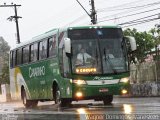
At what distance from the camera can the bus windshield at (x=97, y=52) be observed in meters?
20.7

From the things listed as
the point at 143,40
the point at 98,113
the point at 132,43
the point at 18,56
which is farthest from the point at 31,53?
the point at 143,40

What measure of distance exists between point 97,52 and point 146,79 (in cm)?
1363

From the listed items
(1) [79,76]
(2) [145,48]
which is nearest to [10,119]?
(1) [79,76]

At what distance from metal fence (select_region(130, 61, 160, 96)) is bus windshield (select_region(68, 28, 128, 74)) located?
35.9ft

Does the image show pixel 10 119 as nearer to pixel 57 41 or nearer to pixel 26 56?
pixel 57 41

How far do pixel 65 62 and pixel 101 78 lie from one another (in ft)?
5.15

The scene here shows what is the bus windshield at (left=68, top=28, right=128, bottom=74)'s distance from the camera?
20.7 metres

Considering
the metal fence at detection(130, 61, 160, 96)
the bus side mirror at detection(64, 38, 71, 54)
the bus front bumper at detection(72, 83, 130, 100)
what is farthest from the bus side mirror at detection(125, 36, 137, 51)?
the metal fence at detection(130, 61, 160, 96)

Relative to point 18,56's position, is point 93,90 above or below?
below

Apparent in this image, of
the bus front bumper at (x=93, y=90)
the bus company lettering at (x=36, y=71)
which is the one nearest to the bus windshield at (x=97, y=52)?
the bus front bumper at (x=93, y=90)

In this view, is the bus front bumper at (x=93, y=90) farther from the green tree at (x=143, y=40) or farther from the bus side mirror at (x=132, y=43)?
the green tree at (x=143, y=40)

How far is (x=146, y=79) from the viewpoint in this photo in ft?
111

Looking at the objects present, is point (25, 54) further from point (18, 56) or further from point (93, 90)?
point (93, 90)

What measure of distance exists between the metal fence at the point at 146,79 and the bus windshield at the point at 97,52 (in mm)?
10931
